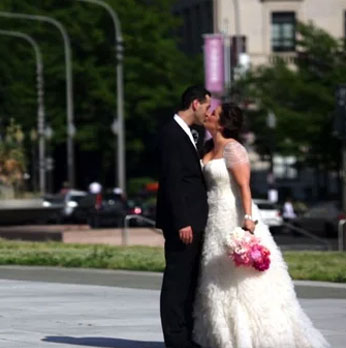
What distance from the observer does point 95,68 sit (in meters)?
79.6

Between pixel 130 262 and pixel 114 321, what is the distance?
873cm

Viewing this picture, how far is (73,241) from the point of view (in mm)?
35906

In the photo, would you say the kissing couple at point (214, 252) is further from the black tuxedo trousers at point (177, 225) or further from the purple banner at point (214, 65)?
the purple banner at point (214, 65)

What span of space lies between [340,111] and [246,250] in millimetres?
20902

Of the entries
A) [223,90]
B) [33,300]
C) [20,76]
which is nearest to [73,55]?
[20,76]

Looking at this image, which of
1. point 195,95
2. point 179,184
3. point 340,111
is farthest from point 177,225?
point 340,111

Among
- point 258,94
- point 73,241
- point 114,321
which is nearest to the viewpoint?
point 114,321

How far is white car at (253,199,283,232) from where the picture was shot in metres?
52.8

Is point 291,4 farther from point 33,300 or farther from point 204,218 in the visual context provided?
point 204,218

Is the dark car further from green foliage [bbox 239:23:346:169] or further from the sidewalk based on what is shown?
the sidewalk

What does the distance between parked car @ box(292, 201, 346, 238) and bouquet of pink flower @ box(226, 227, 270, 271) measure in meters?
39.9

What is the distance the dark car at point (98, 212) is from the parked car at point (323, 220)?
585 centimetres

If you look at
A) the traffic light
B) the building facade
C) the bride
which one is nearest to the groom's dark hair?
the bride

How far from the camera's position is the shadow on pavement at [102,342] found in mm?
12900
